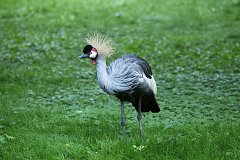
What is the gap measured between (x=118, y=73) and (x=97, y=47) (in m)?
0.43

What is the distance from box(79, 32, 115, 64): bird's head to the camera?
661 cm

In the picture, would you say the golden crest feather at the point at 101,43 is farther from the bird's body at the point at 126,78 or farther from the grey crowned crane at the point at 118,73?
the bird's body at the point at 126,78

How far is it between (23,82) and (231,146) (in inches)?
212

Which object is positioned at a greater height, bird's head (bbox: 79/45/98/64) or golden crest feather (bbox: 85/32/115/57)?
golden crest feather (bbox: 85/32/115/57)

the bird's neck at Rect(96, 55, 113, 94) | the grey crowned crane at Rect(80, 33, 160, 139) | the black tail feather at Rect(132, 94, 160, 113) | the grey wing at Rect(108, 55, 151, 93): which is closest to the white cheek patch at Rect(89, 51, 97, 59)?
the grey crowned crane at Rect(80, 33, 160, 139)

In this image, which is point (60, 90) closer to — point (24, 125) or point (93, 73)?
point (93, 73)

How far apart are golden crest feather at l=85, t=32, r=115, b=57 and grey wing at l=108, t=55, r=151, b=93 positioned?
0.21 meters

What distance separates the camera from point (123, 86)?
21.4 feet

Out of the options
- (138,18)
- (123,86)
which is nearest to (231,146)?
(123,86)

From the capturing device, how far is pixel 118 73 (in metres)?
6.56

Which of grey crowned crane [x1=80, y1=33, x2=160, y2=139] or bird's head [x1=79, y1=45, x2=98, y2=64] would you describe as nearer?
grey crowned crane [x1=80, y1=33, x2=160, y2=139]

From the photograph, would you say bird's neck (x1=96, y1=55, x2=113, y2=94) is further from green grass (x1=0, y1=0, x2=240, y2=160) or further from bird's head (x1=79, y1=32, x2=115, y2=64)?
green grass (x1=0, y1=0, x2=240, y2=160)

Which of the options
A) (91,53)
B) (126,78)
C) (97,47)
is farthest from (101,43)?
(126,78)

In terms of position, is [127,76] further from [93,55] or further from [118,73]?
[93,55]
